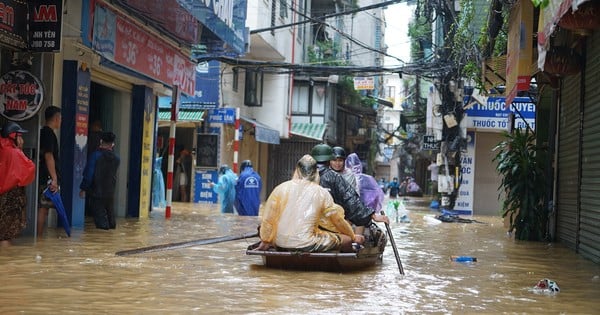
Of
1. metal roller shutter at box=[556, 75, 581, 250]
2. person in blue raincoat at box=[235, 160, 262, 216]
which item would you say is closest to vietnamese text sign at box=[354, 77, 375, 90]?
person in blue raincoat at box=[235, 160, 262, 216]

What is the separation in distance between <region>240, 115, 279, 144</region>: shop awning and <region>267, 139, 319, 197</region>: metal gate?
3.49 metres

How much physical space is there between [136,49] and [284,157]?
21097mm

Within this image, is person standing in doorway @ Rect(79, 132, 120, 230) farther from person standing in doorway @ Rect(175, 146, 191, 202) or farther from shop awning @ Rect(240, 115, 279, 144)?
shop awning @ Rect(240, 115, 279, 144)

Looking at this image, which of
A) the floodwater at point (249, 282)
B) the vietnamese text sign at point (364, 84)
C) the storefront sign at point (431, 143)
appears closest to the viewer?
the floodwater at point (249, 282)

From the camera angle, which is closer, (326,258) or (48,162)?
(326,258)

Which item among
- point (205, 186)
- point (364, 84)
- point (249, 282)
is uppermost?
point (364, 84)

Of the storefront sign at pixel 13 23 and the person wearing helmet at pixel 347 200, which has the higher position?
the storefront sign at pixel 13 23

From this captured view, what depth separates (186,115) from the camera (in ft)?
81.5

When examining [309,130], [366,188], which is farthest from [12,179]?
[309,130]

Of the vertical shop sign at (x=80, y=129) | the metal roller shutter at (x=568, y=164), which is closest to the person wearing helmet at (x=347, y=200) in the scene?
the metal roller shutter at (x=568, y=164)

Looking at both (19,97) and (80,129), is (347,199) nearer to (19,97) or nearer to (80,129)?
(19,97)

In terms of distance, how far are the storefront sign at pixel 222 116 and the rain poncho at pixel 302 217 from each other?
679 inches

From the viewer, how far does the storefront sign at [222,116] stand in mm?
25078

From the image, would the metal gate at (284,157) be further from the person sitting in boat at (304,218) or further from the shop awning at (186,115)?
the person sitting in boat at (304,218)
